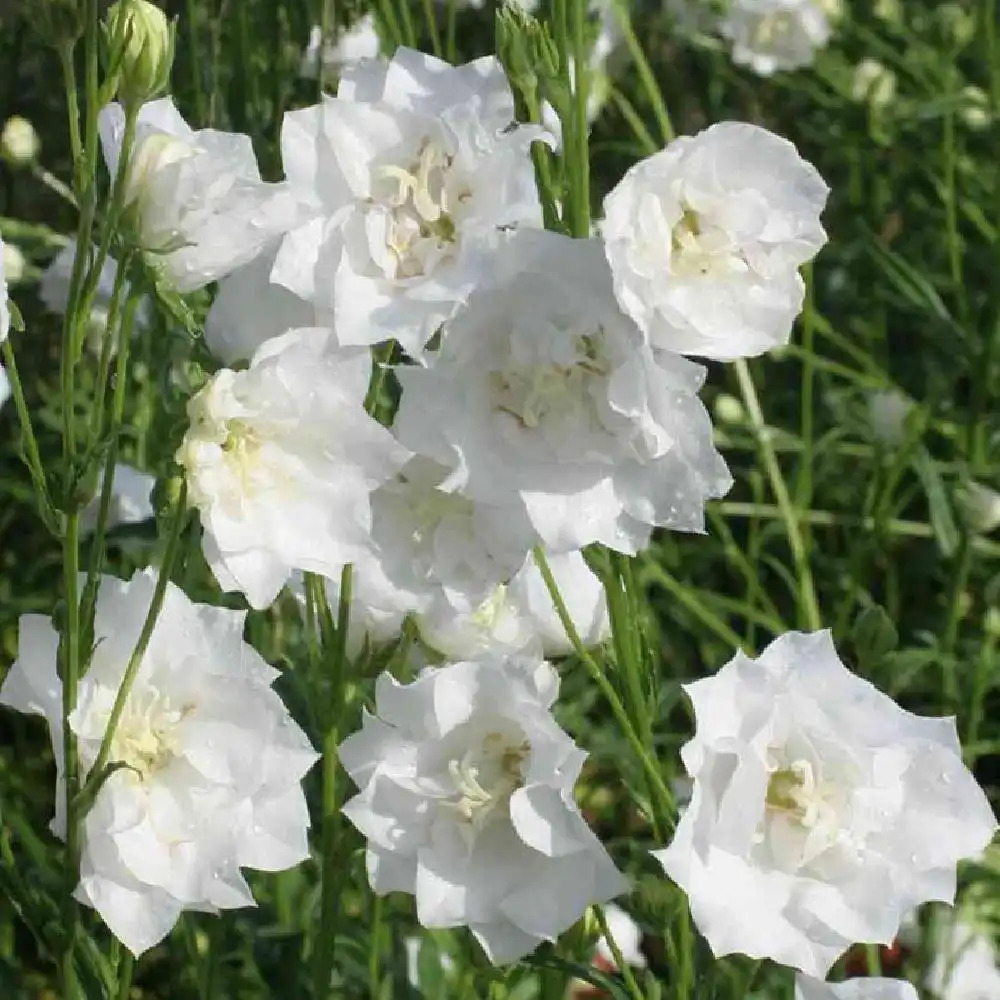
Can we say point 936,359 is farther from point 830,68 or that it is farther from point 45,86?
point 45,86

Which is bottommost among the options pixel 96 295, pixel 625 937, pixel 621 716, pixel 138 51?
pixel 625 937

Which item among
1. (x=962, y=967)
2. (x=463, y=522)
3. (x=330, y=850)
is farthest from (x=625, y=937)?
(x=463, y=522)

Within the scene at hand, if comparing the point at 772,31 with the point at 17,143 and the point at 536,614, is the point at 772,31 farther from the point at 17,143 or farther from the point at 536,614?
the point at 536,614

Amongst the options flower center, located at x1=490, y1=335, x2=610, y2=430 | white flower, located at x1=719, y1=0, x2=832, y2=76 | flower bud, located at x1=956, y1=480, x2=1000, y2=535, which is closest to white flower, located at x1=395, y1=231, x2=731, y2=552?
flower center, located at x1=490, y1=335, x2=610, y2=430

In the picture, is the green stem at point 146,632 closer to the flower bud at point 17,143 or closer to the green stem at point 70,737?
the green stem at point 70,737

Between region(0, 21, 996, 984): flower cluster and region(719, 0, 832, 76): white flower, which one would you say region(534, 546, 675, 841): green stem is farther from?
region(719, 0, 832, 76): white flower

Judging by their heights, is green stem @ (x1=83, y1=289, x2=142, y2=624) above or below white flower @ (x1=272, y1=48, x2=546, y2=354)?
below
